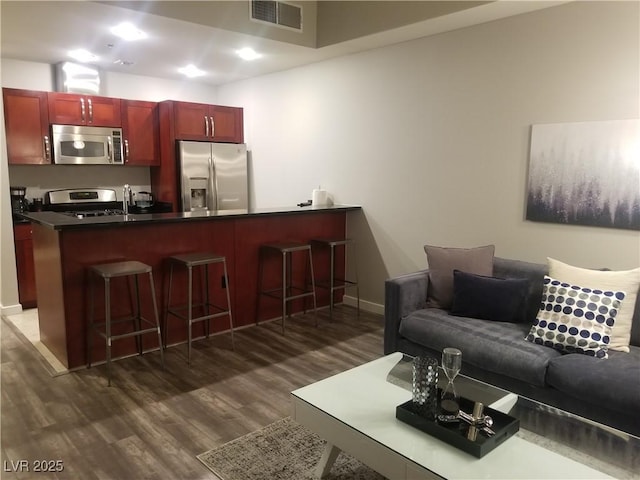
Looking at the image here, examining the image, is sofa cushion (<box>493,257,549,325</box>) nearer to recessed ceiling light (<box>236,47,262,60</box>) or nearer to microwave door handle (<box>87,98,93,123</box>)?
recessed ceiling light (<box>236,47,262,60</box>)

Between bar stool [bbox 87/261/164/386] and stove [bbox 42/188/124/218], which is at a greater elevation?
stove [bbox 42/188/124/218]

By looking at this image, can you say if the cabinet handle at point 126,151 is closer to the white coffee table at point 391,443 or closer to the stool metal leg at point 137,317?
the stool metal leg at point 137,317

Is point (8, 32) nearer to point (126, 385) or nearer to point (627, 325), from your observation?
point (126, 385)

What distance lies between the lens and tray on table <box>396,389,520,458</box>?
66.7 inches

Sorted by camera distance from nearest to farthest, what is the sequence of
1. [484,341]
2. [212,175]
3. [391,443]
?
1. [391,443]
2. [484,341]
3. [212,175]

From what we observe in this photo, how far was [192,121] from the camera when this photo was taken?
5.62m

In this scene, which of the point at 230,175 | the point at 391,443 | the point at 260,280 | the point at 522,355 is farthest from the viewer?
the point at 230,175

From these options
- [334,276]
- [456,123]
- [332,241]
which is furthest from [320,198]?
[456,123]

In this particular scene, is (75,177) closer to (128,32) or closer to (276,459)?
Answer: (128,32)

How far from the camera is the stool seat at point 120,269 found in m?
3.03

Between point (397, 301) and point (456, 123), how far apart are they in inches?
64.5

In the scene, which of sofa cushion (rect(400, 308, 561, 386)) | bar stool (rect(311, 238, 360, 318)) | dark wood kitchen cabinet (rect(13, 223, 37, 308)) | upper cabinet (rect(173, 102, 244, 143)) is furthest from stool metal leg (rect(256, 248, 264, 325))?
dark wood kitchen cabinet (rect(13, 223, 37, 308))

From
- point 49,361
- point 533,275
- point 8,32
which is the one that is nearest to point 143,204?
point 8,32

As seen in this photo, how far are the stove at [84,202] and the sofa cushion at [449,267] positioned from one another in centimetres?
366
